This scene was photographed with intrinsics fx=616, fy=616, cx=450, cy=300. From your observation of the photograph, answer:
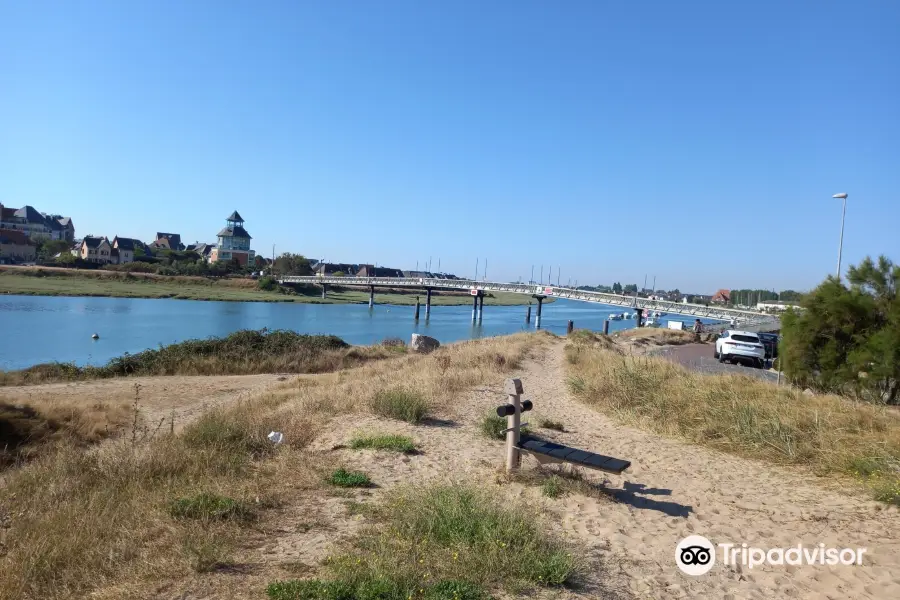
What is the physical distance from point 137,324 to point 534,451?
5035 centimetres

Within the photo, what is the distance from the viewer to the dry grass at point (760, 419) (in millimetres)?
7586

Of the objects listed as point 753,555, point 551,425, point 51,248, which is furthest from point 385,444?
point 51,248

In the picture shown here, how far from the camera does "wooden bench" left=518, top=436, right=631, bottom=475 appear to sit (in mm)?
6434

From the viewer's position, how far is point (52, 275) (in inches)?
3536

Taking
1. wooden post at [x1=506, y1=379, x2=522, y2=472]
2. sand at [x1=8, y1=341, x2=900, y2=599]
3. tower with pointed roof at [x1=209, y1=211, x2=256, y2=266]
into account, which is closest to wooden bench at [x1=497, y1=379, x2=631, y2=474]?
wooden post at [x1=506, y1=379, x2=522, y2=472]

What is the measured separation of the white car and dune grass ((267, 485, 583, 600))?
21690 mm

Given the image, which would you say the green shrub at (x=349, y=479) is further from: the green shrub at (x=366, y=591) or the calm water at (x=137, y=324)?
A: the calm water at (x=137, y=324)

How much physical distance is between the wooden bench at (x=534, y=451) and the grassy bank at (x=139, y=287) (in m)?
78.7

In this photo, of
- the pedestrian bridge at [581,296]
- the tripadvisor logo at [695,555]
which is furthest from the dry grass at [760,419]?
the pedestrian bridge at [581,296]

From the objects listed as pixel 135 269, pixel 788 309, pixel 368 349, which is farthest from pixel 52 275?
pixel 788 309

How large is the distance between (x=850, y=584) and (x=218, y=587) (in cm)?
464

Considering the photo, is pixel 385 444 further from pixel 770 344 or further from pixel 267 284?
pixel 267 284

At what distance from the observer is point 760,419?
9.27 metres

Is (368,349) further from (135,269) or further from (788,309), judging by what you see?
(135,269)
